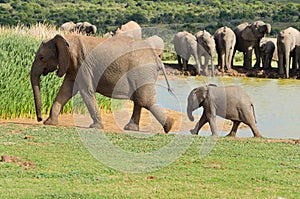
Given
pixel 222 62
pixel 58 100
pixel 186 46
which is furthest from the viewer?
pixel 222 62

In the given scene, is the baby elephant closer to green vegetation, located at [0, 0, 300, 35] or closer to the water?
the water

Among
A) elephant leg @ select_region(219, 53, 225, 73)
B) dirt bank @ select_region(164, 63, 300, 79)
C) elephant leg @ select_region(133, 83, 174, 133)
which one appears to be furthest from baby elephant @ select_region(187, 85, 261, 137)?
elephant leg @ select_region(219, 53, 225, 73)

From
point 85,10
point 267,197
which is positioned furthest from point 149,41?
point 85,10

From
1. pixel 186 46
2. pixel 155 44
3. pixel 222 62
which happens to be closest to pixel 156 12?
pixel 222 62

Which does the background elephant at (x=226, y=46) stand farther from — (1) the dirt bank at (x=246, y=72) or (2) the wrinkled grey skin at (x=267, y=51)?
(2) the wrinkled grey skin at (x=267, y=51)

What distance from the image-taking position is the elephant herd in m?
32.8

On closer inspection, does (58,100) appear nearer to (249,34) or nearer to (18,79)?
(18,79)

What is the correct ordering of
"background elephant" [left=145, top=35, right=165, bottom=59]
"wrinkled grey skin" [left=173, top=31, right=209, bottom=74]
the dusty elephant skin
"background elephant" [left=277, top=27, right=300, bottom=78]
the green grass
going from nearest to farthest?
1. the green grass
2. "background elephant" [left=145, top=35, right=165, bottom=59]
3. "background elephant" [left=277, top=27, right=300, bottom=78]
4. the dusty elephant skin
5. "wrinkled grey skin" [left=173, top=31, right=209, bottom=74]

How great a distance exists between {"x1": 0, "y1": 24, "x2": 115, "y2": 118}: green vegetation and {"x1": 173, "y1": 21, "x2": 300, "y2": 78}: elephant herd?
14430mm

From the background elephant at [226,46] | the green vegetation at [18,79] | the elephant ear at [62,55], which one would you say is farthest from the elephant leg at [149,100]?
the background elephant at [226,46]

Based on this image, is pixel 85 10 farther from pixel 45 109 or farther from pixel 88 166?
pixel 88 166

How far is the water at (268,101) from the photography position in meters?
18.0

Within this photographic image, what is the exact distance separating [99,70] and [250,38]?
73.7 feet

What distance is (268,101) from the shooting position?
2423cm
